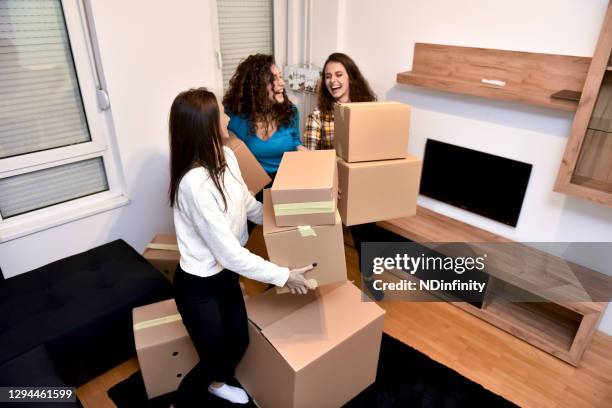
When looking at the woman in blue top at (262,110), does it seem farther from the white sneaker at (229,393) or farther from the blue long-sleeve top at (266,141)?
the white sneaker at (229,393)

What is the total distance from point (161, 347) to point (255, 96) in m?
1.21

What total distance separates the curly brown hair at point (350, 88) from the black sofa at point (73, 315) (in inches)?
49.7

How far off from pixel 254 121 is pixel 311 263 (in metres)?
0.91

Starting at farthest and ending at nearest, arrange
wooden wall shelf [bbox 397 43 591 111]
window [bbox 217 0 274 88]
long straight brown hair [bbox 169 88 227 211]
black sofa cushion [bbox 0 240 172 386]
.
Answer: window [bbox 217 0 274 88]
wooden wall shelf [bbox 397 43 591 111]
black sofa cushion [bbox 0 240 172 386]
long straight brown hair [bbox 169 88 227 211]

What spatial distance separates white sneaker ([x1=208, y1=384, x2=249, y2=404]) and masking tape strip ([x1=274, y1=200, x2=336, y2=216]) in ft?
2.68

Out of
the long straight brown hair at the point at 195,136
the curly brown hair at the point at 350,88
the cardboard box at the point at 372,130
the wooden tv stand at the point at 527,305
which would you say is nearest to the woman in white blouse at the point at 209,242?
the long straight brown hair at the point at 195,136

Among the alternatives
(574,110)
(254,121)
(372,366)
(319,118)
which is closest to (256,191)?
(254,121)

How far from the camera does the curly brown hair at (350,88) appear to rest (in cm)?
228

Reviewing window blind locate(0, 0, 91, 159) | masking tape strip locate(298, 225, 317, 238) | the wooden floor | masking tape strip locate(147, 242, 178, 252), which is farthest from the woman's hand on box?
window blind locate(0, 0, 91, 159)

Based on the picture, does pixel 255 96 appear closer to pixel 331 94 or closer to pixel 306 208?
pixel 331 94

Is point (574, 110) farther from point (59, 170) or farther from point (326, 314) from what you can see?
point (59, 170)

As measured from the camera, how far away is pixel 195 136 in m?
1.31

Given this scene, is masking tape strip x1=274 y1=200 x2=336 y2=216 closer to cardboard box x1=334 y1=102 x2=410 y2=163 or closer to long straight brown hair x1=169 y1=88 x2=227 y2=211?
long straight brown hair x1=169 y1=88 x2=227 y2=211

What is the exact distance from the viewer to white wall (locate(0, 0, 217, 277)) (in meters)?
2.03
